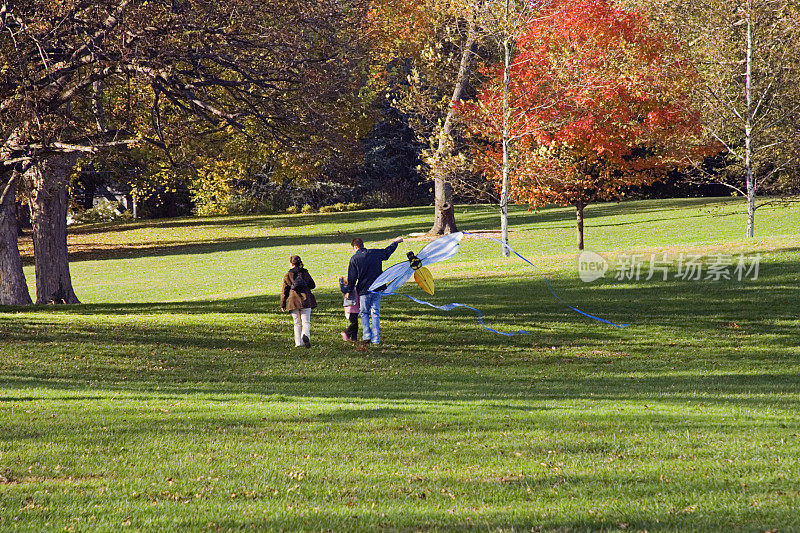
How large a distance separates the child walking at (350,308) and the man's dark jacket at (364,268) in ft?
0.44

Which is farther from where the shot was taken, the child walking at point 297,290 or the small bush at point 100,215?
the small bush at point 100,215

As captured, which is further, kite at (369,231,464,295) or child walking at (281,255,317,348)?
kite at (369,231,464,295)

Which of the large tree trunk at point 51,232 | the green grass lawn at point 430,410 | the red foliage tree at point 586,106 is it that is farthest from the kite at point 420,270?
the red foliage tree at point 586,106

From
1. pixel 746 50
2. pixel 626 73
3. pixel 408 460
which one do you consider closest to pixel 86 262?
pixel 626 73

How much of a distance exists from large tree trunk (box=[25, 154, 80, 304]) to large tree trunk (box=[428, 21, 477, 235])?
13253 mm

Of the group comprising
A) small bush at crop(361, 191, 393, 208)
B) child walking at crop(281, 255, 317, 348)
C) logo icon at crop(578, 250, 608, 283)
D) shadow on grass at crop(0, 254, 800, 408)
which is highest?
small bush at crop(361, 191, 393, 208)

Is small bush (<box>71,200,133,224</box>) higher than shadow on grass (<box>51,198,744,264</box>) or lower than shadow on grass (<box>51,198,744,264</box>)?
higher

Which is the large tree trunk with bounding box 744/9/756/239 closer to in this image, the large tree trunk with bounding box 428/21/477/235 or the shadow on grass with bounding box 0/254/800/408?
the shadow on grass with bounding box 0/254/800/408

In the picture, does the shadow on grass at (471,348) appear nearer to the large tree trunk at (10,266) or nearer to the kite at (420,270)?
the kite at (420,270)

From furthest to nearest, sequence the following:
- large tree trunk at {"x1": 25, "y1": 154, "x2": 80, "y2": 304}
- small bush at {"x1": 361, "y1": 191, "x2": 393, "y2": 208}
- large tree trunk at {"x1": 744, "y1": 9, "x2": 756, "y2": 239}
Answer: small bush at {"x1": 361, "y1": 191, "x2": 393, "y2": 208} → large tree trunk at {"x1": 744, "y1": 9, "x2": 756, "y2": 239} → large tree trunk at {"x1": 25, "y1": 154, "x2": 80, "y2": 304}

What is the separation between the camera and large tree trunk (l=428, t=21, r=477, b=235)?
31.0 meters

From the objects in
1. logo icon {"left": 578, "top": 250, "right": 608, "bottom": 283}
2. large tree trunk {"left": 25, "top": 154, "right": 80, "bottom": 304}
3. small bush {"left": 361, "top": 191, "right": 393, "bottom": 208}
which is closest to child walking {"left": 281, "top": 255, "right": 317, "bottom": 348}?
large tree trunk {"left": 25, "top": 154, "right": 80, "bottom": 304}

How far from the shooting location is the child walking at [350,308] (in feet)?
51.5

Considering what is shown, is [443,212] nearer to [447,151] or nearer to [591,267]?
[447,151]
